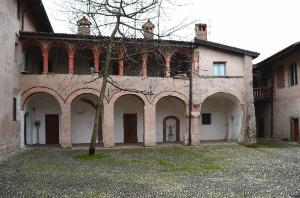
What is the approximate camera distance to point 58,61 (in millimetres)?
23562

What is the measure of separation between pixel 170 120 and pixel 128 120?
116 inches

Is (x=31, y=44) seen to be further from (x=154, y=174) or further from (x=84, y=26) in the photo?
(x=154, y=174)

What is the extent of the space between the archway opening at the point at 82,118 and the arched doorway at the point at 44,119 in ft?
3.43

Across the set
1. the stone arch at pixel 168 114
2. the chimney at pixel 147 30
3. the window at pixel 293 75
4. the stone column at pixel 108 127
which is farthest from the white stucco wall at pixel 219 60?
the stone column at pixel 108 127

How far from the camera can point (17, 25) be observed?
1920 cm

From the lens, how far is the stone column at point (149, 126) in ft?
71.8

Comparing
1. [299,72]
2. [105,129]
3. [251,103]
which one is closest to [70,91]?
[105,129]

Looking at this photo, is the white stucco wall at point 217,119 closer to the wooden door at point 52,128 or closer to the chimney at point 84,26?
the wooden door at point 52,128

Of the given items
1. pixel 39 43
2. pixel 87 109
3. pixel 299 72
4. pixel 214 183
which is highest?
pixel 39 43

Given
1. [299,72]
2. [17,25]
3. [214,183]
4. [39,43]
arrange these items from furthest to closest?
[299,72], [39,43], [17,25], [214,183]

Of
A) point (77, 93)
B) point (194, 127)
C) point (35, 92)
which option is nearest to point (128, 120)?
point (194, 127)

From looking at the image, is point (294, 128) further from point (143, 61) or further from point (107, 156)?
point (107, 156)

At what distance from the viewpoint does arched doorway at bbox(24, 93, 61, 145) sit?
76.4ft

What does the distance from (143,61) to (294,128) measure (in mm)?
10787
